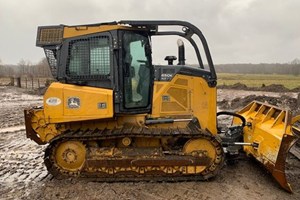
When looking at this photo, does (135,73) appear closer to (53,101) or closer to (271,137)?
(53,101)

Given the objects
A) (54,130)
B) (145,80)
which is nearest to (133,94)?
(145,80)

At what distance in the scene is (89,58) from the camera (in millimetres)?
6473

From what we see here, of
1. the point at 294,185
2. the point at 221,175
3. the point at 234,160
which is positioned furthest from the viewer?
the point at 234,160

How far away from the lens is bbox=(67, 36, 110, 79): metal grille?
6.41m

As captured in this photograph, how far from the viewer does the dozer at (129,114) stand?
624 cm

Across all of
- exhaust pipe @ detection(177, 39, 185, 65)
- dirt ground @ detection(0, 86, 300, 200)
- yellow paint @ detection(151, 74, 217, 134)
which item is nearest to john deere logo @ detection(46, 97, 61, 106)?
dirt ground @ detection(0, 86, 300, 200)

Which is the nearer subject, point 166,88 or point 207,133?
point 207,133

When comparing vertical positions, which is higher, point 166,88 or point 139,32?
point 139,32

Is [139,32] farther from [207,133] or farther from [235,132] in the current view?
[235,132]

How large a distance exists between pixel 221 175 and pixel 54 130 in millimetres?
3409

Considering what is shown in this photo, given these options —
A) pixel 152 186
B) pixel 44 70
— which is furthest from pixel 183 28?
pixel 44 70

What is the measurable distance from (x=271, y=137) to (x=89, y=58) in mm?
3683

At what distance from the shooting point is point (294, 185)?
6246 millimetres

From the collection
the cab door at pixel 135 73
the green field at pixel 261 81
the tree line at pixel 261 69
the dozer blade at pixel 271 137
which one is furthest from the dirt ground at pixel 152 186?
the tree line at pixel 261 69
